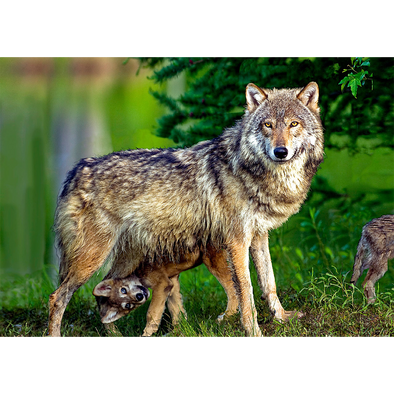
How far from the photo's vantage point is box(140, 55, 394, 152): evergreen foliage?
6.80 meters

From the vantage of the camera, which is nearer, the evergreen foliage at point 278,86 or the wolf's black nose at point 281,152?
the wolf's black nose at point 281,152

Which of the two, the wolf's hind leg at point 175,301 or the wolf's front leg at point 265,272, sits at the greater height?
the wolf's front leg at point 265,272

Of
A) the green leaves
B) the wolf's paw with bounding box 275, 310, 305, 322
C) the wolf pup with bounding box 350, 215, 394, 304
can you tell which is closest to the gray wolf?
the wolf's paw with bounding box 275, 310, 305, 322

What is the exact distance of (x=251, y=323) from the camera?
20.2ft

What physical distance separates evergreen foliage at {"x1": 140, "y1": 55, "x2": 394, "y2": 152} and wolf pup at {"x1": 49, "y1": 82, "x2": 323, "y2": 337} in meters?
0.78

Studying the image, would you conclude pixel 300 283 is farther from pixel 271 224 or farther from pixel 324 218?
pixel 271 224

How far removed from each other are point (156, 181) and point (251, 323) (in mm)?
1919

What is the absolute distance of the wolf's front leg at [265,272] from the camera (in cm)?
663

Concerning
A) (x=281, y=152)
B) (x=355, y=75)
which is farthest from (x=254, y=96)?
(x=355, y=75)

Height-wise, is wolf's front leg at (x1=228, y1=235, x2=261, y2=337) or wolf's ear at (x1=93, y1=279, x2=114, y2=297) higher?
wolf's front leg at (x1=228, y1=235, x2=261, y2=337)

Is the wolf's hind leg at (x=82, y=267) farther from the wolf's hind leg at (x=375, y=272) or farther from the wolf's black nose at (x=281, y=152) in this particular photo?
the wolf's hind leg at (x=375, y=272)

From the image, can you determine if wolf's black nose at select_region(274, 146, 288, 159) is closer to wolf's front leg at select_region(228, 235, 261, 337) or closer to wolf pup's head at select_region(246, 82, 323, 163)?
wolf pup's head at select_region(246, 82, 323, 163)

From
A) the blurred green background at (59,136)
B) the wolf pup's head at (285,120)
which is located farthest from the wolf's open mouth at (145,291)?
the wolf pup's head at (285,120)

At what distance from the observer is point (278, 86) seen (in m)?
7.37
